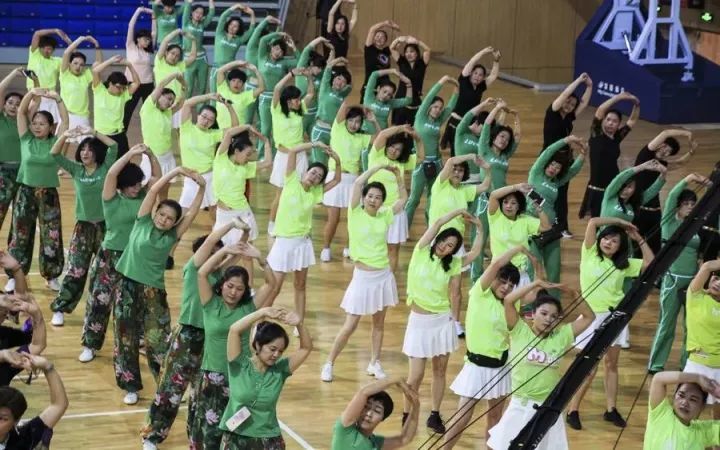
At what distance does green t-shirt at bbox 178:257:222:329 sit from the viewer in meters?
8.53

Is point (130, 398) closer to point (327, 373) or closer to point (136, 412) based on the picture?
point (136, 412)

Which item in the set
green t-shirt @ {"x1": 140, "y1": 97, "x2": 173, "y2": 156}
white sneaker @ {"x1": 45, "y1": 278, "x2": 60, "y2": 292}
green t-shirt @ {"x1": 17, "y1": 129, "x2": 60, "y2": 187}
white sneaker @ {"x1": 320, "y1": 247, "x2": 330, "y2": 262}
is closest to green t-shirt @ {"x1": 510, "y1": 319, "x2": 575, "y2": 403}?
green t-shirt @ {"x1": 17, "y1": 129, "x2": 60, "y2": 187}

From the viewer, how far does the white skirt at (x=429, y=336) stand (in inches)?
367

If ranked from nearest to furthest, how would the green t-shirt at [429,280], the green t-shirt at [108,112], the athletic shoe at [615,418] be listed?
the green t-shirt at [429,280] → the athletic shoe at [615,418] → the green t-shirt at [108,112]

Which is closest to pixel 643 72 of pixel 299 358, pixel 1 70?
pixel 1 70

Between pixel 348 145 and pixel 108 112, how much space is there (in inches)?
103

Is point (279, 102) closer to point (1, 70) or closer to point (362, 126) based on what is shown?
point (362, 126)

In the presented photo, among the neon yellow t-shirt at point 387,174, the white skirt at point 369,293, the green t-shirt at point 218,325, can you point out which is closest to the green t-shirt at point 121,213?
the white skirt at point 369,293

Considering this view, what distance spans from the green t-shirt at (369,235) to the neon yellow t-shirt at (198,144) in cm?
269

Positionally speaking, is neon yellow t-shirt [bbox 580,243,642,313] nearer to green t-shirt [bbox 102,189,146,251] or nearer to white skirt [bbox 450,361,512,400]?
white skirt [bbox 450,361,512,400]

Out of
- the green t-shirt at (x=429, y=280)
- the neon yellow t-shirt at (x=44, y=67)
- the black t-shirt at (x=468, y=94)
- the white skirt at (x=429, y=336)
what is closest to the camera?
the green t-shirt at (x=429, y=280)

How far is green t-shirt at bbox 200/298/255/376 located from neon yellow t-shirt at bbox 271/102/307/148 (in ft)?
17.9

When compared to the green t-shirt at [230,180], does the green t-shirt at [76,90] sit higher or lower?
higher

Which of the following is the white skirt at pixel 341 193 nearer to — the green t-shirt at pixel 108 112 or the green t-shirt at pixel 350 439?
the green t-shirt at pixel 108 112
